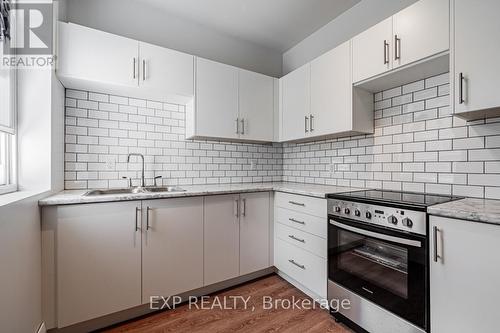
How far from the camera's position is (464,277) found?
1118 millimetres

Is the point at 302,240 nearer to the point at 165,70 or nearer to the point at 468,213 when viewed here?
the point at 468,213

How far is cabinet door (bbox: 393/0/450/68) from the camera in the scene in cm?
140

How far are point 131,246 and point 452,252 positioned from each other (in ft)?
6.56

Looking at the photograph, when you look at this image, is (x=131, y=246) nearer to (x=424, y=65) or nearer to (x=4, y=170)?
(x=4, y=170)

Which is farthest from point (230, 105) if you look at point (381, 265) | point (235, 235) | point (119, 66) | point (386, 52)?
point (381, 265)

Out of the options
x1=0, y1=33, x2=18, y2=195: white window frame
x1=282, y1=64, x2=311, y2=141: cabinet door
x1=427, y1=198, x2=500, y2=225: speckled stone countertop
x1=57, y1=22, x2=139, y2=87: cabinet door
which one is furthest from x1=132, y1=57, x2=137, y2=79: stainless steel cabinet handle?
x1=427, y1=198, x2=500, y2=225: speckled stone countertop

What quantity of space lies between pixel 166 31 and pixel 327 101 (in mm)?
1826

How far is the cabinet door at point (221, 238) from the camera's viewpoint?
2.05 metres

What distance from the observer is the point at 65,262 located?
1511 millimetres

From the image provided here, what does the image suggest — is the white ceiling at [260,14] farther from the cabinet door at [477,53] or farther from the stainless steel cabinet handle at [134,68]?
the cabinet door at [477,53]

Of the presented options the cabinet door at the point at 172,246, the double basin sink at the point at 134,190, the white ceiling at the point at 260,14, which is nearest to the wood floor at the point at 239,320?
the cabinet door at the point at 172,246

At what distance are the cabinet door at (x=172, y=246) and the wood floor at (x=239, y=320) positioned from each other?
6.6 inches

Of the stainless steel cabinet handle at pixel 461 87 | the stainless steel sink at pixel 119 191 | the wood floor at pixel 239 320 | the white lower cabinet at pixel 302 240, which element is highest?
the stainless steel cabinet handle at pixel 461 87

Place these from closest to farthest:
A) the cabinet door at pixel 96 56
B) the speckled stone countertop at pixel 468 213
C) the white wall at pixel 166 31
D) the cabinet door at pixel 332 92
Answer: the speckled stone countertop at pixel 468 213, the cabinet door at pixel 96 56, the cabinet door at pixel 332 92, the white wall at pixel 166 31
